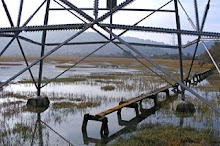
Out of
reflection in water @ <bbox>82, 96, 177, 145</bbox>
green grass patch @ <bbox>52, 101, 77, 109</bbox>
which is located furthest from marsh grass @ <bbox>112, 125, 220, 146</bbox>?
green grass patch @ <bbox>52, 101, 77, 109</bbox>

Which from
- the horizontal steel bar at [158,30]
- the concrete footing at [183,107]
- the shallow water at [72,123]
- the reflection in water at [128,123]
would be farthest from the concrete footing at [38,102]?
the horizontal steel bar at [158,30]

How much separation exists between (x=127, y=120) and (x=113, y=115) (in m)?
0.81

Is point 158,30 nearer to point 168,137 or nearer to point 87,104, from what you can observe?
point 168,137

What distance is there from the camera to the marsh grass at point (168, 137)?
6.73 meters

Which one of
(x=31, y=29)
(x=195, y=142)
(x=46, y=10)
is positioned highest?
(x=46, y=10)

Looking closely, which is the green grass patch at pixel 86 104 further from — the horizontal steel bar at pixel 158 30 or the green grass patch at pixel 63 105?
the horizontal steel bar at pixel 158 30

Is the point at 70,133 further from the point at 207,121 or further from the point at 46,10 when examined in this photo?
the point at 46,10

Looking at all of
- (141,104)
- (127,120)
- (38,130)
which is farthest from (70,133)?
(141,104)

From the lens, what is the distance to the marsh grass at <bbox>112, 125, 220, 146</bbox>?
6.73m

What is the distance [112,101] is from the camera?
12711mm

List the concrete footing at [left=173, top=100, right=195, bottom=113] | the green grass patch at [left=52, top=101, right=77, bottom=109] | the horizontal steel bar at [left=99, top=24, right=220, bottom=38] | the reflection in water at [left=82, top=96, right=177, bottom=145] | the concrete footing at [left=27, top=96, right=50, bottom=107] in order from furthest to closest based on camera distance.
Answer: the green grass patch at [left=52, top=101, right=77, bottom=109], the concrete footing at [left=27, top=96, right=50, bottom=107], the concrete footing at [left=173, top=100, right=195, bottom=113], the reflection in water at [left=82, top=96, right=177, bottom=145], the horizontal steel bar at [left=99, top=24, right=220, bottom=38]

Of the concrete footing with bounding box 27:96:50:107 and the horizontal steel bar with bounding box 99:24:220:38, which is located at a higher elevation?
the horizontal steel bar with bounding box 99:24:220:38

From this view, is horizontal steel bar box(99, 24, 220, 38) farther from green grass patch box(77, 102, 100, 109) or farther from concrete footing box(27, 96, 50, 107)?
concrete footing box(27, 96, 50, 107)

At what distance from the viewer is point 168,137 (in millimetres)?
7152
